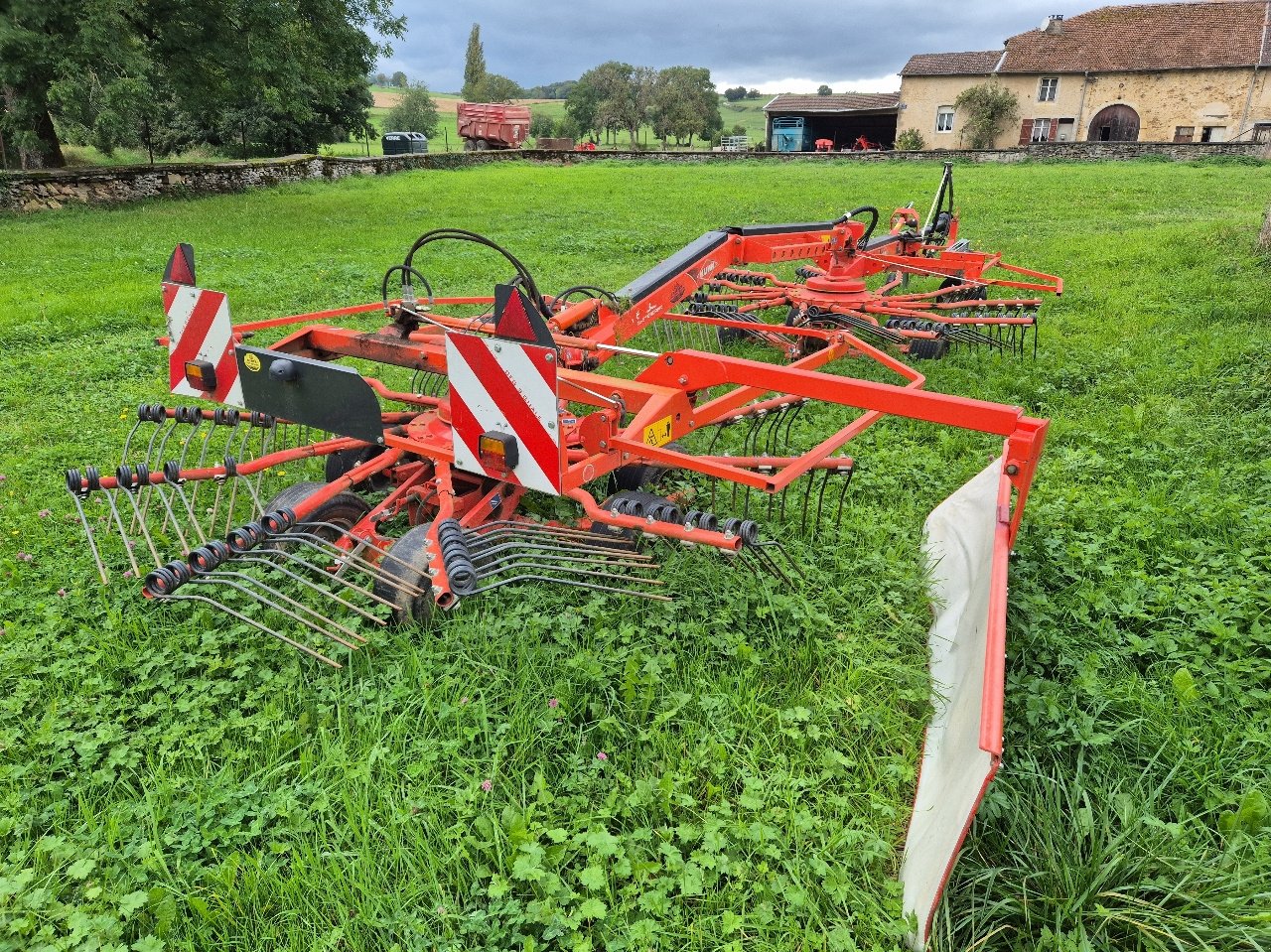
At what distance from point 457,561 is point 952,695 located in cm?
171

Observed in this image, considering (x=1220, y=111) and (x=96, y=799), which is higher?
(x=1220, y=111)

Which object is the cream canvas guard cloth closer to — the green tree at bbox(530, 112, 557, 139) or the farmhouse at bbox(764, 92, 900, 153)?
the farmhouse at bbox(764, 92, 900, 153)

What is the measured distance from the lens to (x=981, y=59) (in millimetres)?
39594

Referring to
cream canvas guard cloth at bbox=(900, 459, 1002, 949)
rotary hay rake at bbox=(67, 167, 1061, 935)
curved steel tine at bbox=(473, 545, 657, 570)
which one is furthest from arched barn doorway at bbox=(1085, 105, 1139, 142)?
curved steel tine at bbox=(473, 545, 657, 570)

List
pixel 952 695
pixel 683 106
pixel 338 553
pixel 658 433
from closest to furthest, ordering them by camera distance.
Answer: pixel 952 695 → pixel 338 553 → pixel 658 433 → pixel 683 106

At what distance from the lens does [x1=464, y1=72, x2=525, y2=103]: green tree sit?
86625 millimetres

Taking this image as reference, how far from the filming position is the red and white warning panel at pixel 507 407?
284cm

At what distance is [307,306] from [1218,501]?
833 centimetres

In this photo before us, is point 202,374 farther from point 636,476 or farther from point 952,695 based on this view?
point 952,695

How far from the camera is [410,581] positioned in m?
2.94

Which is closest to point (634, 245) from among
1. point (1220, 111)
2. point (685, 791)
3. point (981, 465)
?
point (981, 465)

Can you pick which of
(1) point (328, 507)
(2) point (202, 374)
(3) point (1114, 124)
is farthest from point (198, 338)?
(3) point (1114, 124)

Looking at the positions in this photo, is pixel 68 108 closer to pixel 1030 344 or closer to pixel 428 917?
pixel 1030 344

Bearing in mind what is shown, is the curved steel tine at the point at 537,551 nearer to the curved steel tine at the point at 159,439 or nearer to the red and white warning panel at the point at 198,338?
the curved steel tine at the point at 159,439
